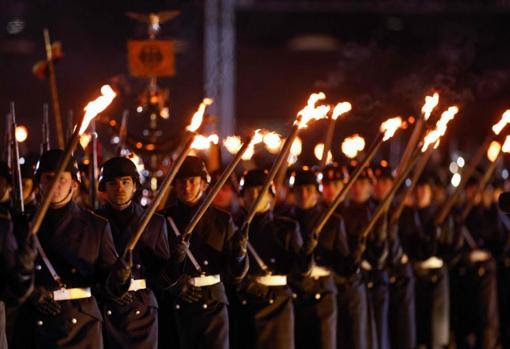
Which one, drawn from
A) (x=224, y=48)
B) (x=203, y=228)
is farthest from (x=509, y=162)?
(x=203, y=228)

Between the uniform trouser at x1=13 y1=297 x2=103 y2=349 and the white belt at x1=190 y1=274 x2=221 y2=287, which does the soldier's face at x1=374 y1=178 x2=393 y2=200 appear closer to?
the white belt at x1=190 y1=274 x2=221 y2=287

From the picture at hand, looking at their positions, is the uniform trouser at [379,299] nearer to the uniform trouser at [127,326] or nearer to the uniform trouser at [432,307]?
the uniform trouser at [432,307]

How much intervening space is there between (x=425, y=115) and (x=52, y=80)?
4.28m

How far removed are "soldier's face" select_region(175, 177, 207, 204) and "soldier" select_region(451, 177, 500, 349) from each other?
225 inches

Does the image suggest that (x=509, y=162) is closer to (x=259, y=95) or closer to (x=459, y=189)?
(x=259, y=95)

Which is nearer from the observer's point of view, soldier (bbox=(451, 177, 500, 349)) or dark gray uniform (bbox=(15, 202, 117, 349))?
dark gray uniform (bbox=(15, 202, 117, 349))

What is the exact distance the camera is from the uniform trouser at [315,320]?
11219 millimetres

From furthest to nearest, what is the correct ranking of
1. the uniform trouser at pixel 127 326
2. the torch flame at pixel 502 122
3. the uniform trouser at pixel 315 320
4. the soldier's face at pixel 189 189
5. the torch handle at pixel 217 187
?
1. the uniform trouser at pixel 315 320
2. the torch flame at pixel 502 122
3. the soldier's face at pixel 189 189
4. the uniform trouser at pixel 127 326
5. the torch handle at pixel 217 187

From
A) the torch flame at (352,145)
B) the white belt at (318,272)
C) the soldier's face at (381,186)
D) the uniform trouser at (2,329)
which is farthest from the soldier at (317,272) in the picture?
the uniform trouser at (2,329)

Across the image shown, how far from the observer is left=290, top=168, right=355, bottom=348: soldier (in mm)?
11250

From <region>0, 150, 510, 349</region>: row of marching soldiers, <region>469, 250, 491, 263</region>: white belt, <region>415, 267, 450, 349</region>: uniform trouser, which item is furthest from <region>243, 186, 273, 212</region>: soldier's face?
<region>469, 250, 491, 263</region>: white belt

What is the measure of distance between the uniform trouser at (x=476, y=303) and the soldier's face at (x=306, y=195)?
4.17 meters

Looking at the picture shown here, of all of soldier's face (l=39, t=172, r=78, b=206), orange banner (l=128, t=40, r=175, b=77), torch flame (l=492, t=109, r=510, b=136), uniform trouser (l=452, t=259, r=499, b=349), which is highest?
orange banner (l=128, t=40, r=175, b=77)

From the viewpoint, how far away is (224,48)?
18.9m
